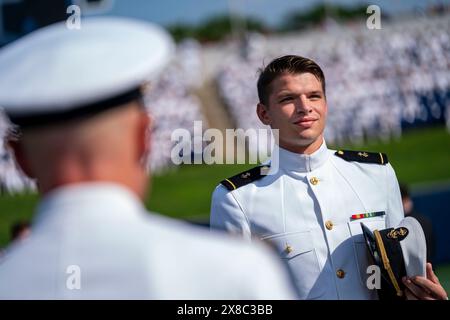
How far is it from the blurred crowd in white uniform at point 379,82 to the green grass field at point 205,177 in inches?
42.4

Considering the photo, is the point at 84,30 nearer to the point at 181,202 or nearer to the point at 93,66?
the point at 93,66

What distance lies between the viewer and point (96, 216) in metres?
1.34

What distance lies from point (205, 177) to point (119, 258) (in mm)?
17533

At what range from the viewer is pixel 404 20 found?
27.6 metres

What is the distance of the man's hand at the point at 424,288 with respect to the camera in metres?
2.81

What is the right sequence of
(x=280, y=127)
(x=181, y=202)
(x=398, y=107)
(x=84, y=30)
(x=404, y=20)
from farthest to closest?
(x=404, y=20), (x=398, y=107), (x=181, y=202), (x=280, y=127), (x=84, y=30)

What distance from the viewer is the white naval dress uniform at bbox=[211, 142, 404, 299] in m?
3.02

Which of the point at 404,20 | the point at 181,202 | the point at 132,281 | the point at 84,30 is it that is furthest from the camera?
the point at 404,20

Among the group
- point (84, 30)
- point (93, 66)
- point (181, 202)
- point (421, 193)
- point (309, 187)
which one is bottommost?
point (93, 66)

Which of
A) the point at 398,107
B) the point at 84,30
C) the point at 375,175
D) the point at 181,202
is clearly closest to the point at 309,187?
the point at 375,175

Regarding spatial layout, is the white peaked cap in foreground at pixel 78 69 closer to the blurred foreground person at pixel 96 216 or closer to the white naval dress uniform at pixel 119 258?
the blurred foreground person at pixel 96 216

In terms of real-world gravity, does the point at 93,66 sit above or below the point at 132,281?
above

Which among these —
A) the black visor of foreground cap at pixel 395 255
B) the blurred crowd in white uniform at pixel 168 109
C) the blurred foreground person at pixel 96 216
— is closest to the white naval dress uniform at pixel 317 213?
the black visor of foreground cap at pixel 395 255
